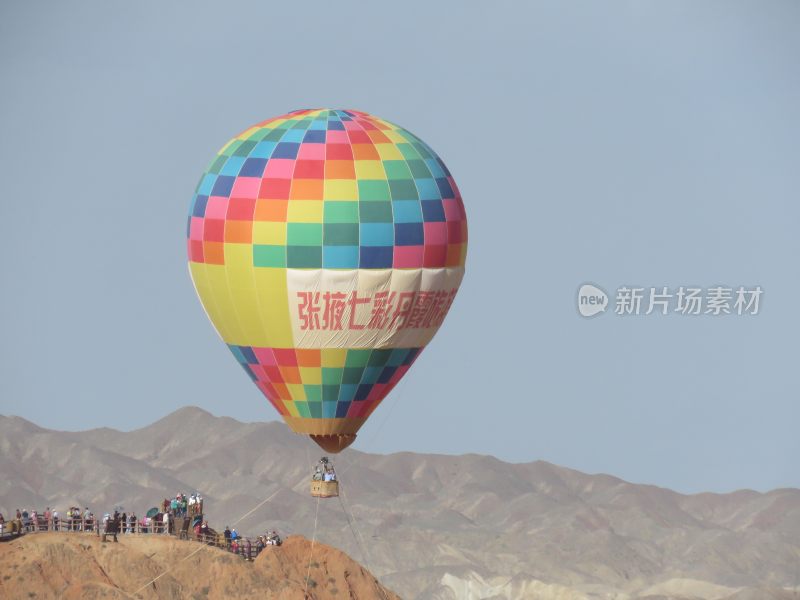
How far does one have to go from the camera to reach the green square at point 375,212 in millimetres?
84688

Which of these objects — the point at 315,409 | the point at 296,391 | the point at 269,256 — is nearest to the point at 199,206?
the point at 269,256

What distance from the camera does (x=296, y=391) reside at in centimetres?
8725

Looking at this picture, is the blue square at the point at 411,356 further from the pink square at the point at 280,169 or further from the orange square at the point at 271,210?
the pink square at the point at 280,169

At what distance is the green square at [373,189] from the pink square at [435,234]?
77.3 inches

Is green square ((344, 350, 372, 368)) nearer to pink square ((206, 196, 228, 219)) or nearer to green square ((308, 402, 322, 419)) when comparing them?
green square ((308, 402, 322, 419))

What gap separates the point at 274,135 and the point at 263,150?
0.84 m

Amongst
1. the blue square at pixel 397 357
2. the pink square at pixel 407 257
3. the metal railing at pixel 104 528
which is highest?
the pink square at pixel 407 257

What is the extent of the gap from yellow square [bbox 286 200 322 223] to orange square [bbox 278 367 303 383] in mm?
5693

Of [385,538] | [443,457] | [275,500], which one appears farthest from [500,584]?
[443,457]

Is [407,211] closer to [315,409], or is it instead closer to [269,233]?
[269,233]

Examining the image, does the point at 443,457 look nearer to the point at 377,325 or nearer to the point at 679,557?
the point at 679,557

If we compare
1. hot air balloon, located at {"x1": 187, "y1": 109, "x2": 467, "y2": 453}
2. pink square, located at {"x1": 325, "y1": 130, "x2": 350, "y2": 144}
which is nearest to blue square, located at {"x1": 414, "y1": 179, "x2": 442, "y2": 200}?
hot air balloon, located at {"x1": 187, "y1": 109, "x2": 467, "y2": 453}

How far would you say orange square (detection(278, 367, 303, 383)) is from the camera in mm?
86688

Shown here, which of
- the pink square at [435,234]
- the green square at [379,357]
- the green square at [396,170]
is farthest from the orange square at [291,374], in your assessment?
the green square at [396,170]
